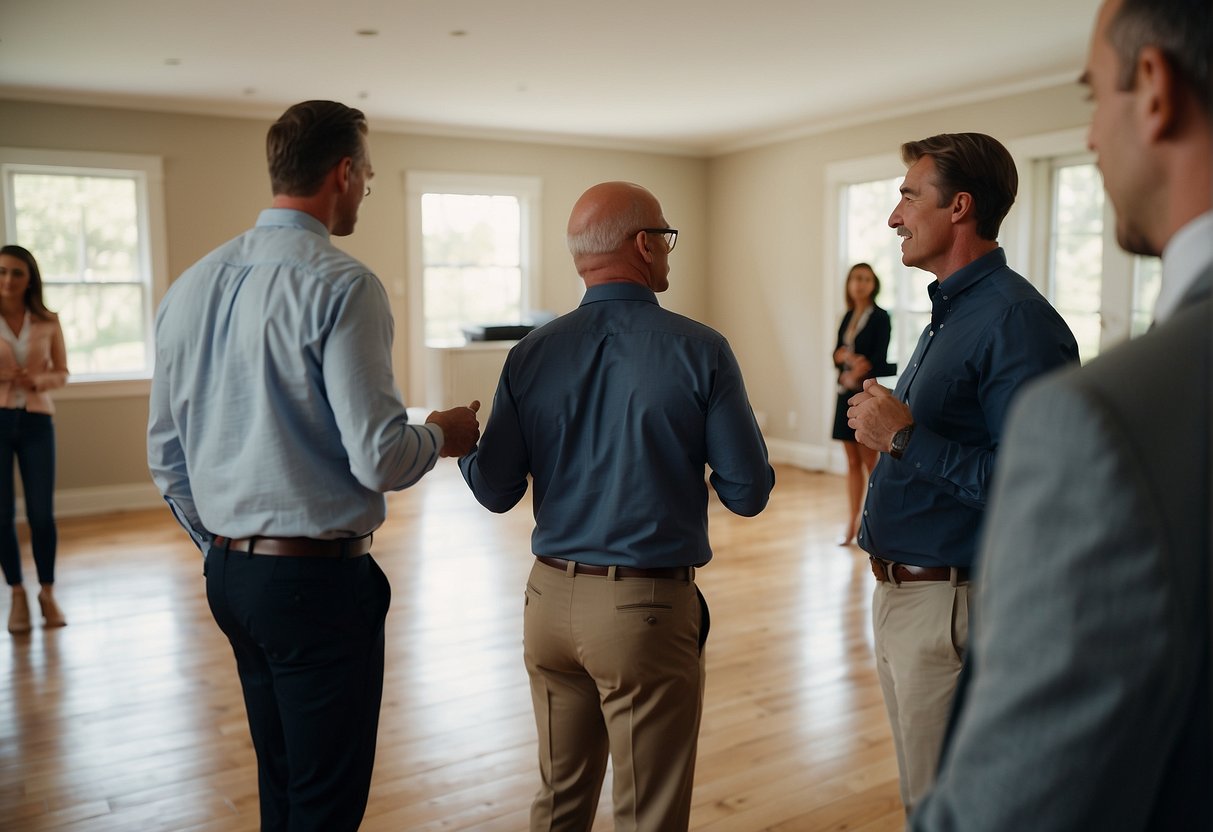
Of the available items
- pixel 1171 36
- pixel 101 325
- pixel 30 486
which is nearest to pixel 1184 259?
pixel 1171 36

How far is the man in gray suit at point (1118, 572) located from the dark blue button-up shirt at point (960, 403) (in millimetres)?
1155

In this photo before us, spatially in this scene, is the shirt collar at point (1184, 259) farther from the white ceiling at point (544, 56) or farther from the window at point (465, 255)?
the window at point (465, 255)

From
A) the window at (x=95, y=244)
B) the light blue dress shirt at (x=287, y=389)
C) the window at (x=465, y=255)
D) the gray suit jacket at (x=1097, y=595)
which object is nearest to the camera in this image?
the gray suit jacket at (x=1097, y=595)

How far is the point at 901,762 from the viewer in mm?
2020

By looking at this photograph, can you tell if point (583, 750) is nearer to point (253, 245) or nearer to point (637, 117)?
point (253, 245)

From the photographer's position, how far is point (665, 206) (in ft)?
29.5

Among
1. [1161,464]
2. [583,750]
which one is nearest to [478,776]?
[583,750]

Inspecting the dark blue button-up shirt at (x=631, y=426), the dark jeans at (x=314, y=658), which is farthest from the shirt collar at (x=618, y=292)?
the dark jeans at (x=314, y=658)

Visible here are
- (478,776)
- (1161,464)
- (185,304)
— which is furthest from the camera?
(478,776)

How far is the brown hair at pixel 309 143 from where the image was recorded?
1760mm

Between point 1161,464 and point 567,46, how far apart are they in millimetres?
5185

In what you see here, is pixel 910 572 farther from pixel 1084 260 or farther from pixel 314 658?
pixel 1084 260

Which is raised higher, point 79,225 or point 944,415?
point 79,225

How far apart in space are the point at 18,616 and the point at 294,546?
3.09 m
